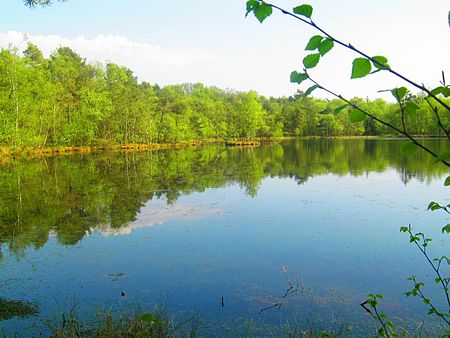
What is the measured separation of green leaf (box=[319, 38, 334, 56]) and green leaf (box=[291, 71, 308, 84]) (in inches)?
3.6

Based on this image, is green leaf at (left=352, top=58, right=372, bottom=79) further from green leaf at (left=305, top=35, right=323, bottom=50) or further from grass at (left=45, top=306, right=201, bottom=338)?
grass at (left=45, top=306, right=201, bottom=338)

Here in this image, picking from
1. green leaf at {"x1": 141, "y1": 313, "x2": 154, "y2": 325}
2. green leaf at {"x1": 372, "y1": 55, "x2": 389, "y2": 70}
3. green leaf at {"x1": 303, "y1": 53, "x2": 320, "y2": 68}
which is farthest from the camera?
green leaf at {"x1": 141, "y1": 313, "x2": 154, "y2": 325}

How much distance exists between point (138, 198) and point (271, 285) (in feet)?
31.8

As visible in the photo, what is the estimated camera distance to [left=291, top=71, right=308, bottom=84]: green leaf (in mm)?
1209

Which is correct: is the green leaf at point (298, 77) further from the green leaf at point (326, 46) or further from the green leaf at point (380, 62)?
the green leaf at point (380, 62)

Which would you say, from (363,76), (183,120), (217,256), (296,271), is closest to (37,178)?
(217,256)

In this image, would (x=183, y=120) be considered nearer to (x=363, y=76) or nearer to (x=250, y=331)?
(x=250, y=331)

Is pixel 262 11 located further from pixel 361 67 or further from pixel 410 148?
pixel 410 148

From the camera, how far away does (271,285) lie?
6926 mm

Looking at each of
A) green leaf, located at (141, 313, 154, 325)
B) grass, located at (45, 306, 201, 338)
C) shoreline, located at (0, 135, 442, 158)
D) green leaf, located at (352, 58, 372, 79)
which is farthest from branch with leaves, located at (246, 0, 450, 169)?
shoreline, located at (0, 135, 442, 158)

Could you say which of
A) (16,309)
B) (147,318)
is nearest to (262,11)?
(147,318)

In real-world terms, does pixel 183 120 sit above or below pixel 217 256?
above

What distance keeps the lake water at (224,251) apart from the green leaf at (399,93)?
4.76 meters

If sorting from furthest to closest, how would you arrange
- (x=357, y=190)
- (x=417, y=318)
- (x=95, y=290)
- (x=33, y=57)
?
(x=33, y=57) < (x=357, y=190) < (x=95, y=290) < (x=417, y=318)
